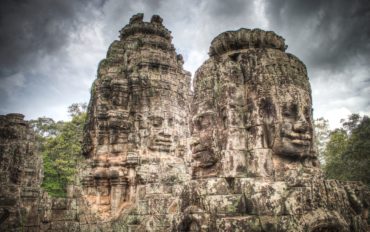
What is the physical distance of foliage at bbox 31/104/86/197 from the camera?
2385 cm

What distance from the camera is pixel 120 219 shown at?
37.6ft

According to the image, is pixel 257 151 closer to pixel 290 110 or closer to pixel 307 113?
pixel 290 110

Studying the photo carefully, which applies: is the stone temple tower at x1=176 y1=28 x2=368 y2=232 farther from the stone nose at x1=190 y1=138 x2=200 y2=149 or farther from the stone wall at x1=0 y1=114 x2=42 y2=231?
the stone wall at x1=0 y1=114 x2=42 y2=231

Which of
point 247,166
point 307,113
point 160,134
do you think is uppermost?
point 160,134

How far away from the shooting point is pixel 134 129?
13.6 m

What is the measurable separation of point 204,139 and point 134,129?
8.35m

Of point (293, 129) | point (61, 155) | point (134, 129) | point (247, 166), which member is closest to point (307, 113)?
point (293, 129)

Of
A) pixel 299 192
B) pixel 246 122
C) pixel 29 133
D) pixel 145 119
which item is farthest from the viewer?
pixel 145 119

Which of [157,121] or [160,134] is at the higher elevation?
[157,121]

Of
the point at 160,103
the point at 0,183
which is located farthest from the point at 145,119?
the point at 0,183

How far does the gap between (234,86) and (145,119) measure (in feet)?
28.2

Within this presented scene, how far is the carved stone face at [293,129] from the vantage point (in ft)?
16.0

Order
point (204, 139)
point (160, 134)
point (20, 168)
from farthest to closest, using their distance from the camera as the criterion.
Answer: point (160, 134), point (20, 168), point (204, 139)

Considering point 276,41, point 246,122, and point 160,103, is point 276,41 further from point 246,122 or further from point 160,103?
point 160,103
